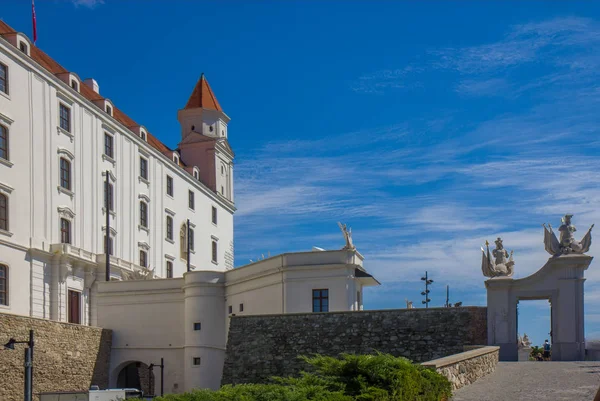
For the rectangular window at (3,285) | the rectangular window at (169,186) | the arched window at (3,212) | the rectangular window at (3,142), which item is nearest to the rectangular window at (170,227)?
the rectangular window at (169,186)

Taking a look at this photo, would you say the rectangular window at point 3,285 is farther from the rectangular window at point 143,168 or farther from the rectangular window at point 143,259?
the rectangular window at point 143,168

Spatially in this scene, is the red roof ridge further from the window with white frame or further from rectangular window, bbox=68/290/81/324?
rectangular window, bbox=68/290/81/324

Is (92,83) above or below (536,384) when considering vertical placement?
above

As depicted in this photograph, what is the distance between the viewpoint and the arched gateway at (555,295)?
3102 centimetres

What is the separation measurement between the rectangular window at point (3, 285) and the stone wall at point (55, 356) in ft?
10.8

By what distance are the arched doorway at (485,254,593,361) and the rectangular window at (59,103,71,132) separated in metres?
26.5

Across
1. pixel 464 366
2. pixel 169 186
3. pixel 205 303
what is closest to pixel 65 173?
pixel 205 303

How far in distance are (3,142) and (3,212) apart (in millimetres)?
3480

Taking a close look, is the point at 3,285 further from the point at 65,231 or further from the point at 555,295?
the point at 555,295

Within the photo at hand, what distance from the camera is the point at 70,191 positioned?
47.8 meters

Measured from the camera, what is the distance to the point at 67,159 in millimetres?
47906

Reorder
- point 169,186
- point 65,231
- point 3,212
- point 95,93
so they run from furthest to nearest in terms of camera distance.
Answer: point 169,186, point 95,93, point 65,231, point 3,212

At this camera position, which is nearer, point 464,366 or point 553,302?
point 464,366

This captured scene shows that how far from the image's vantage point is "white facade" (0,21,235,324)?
4288 centimetres
